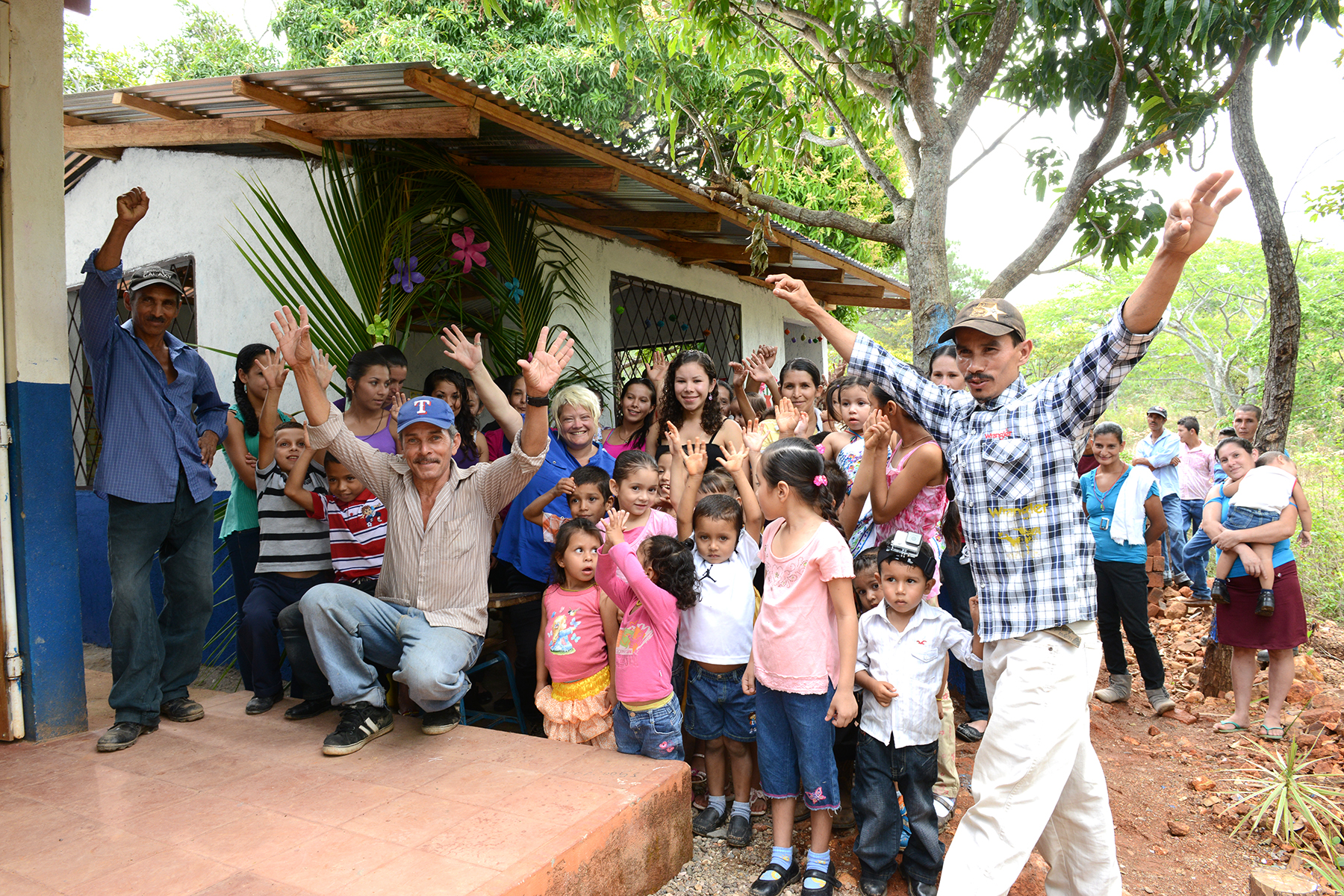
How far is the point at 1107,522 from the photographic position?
520 cm

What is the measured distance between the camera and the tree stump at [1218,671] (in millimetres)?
5344

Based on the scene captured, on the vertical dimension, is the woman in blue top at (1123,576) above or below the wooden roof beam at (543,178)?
below

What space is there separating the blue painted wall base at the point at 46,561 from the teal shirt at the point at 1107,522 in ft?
16.4

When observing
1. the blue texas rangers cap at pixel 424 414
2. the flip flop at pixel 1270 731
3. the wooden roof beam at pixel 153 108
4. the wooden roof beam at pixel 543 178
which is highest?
the wooden roof beam at pixel 153 108

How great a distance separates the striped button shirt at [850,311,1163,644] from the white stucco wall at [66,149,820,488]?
3.68 m

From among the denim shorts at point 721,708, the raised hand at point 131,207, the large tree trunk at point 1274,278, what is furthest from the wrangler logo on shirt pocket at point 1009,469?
the large tree trunk at point 1274,278

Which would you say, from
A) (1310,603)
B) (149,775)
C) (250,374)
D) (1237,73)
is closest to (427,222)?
(250,374)

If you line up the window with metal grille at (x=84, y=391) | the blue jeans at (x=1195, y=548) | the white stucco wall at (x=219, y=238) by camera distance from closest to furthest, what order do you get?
the white stucco wall at (x=219, y=238)
the window with metal grille at (x=84, y=391)
the blue jeans at (x=1195, y=548)

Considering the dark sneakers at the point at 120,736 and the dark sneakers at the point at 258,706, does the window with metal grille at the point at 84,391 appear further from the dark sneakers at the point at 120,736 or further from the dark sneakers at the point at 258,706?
the dark sneakers at the point at 120,736

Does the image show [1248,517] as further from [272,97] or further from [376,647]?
[272,97]

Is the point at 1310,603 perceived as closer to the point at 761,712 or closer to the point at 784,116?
the point at 784,116

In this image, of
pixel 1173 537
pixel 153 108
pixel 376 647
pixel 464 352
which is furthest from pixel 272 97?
pixel 1173 537

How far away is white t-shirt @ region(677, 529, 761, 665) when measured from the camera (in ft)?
10.5

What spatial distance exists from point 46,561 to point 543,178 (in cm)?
302
